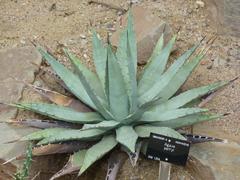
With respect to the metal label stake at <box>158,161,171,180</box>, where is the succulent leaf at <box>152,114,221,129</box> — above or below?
above

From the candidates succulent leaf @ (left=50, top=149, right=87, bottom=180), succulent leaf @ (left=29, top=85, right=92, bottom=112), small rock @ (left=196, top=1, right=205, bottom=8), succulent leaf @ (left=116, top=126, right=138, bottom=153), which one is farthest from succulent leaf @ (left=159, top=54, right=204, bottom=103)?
small rock @ (left=196, top=1, right=205, bottom=8)

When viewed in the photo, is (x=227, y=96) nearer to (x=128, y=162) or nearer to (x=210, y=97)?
(x=210, y=97)

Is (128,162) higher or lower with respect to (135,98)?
lower

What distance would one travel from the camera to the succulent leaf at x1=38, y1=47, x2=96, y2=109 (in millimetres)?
2929

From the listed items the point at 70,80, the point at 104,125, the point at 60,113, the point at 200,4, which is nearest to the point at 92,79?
the point at 70,80

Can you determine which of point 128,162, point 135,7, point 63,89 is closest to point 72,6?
point 135,7

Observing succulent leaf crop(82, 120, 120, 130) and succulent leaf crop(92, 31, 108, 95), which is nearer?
succulent leaf crop(82, 120, 120, 130)

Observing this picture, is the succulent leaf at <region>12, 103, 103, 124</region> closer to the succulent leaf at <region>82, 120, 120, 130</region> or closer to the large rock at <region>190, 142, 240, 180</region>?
the succulent leaf at <region>82, 120, 120, 130</region>

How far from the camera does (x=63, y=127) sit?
114 inches

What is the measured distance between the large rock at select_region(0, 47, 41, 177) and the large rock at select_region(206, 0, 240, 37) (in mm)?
1117

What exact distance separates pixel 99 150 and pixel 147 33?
887mm

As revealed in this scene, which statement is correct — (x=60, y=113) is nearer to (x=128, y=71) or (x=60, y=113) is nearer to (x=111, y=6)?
(x=128, y=71)

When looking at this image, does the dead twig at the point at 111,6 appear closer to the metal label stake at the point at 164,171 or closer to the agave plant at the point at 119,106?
the agave plant at the point at 119,106

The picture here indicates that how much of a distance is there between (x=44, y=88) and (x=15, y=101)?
166mm
